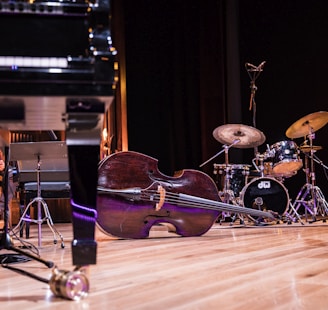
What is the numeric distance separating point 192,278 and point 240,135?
3.24 m

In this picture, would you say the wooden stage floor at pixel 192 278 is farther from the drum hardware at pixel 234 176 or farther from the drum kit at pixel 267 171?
the drum hardware at pixel 234 176

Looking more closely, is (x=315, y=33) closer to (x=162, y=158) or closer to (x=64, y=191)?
(x=162, y=158)

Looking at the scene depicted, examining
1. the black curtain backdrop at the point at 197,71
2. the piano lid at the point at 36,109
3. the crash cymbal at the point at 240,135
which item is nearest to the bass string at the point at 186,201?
the crash cymbal at the point at 240,135

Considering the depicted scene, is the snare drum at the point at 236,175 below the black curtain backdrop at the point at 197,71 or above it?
below

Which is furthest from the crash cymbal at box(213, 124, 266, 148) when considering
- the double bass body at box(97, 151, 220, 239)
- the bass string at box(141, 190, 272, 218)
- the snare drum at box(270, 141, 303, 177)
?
the double bass body at box(97, 151, 220, 239)

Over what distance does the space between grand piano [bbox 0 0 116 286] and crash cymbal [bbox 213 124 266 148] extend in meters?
3.52

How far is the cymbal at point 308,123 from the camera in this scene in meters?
4.79

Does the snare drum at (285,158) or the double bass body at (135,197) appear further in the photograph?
the snare drum at (285,158)

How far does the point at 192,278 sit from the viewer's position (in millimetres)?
1873

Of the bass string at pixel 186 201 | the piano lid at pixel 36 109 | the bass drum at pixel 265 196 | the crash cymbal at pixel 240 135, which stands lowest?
the bass drum at pixel 265 196

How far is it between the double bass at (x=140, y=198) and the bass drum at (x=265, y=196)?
1.32m

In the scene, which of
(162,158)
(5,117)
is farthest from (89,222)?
(162,158)

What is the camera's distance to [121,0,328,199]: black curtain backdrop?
640cm

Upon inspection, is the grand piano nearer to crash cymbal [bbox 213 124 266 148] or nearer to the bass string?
the bass string
